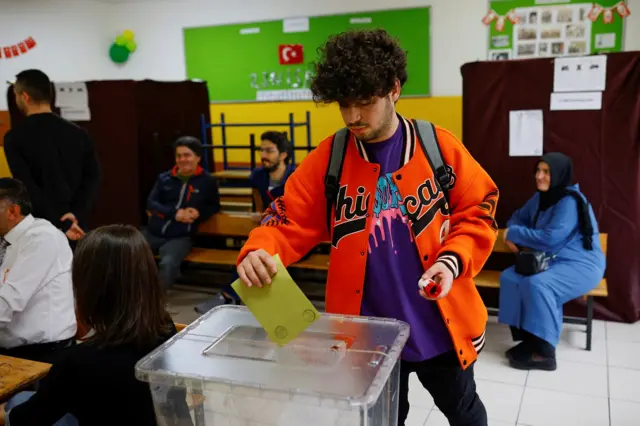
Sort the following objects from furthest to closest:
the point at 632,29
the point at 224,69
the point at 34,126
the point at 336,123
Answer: the point at 224,69, the point at 336,123, the point at 632,29, the point at 34,126

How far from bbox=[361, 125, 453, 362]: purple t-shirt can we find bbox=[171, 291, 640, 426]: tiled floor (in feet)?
4.71

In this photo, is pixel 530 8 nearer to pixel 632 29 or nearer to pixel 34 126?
pixel 632 29

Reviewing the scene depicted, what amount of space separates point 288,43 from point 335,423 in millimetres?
6731

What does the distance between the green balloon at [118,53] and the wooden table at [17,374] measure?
6.98 m

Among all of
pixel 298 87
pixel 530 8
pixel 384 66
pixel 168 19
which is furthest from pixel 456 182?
pixel 168 19

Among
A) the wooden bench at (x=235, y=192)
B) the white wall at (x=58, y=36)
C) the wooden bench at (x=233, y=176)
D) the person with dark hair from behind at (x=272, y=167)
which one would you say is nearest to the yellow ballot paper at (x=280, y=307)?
the person with dark hair from behind at (x=272, y=167)

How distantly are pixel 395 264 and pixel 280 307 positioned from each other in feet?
1.55

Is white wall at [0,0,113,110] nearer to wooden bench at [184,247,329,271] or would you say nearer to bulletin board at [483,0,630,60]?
wooden bench at [184,247,329,271]

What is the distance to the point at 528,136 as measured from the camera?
13.3 ft

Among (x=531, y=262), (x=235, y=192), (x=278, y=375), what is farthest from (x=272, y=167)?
(x=278, y=375)

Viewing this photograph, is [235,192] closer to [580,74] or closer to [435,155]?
[580,74]

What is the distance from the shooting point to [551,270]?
3.55 meters

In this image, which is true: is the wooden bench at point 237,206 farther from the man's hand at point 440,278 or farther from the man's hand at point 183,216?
the man's hand at point 440,278

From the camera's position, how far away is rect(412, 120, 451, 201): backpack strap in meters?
1.55
